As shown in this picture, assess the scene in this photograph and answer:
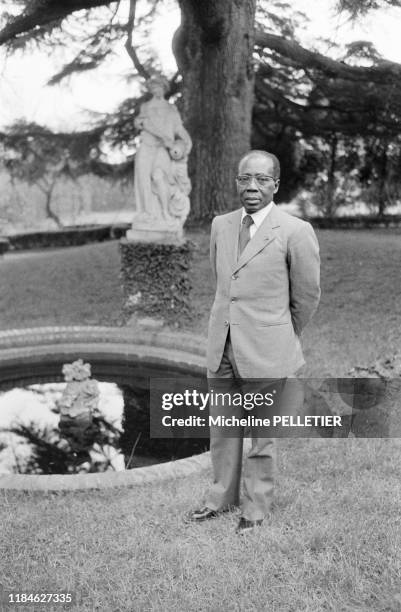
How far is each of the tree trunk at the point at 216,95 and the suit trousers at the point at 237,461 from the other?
7.30 meters

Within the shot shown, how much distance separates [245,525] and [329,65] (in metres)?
8.86

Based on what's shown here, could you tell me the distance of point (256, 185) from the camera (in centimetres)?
271

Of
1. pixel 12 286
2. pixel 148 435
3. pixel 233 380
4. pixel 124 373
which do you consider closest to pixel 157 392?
pixel 124 373

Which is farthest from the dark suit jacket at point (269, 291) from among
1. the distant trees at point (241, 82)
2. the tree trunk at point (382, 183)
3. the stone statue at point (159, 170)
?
the tree trunk at point (382, 183)

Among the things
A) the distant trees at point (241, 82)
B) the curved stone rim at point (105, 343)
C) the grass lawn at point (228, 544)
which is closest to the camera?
the grass lawn at point (228, 544)

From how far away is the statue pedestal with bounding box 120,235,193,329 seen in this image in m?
7.25

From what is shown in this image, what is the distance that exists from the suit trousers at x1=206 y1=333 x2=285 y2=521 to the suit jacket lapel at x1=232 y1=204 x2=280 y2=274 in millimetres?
366

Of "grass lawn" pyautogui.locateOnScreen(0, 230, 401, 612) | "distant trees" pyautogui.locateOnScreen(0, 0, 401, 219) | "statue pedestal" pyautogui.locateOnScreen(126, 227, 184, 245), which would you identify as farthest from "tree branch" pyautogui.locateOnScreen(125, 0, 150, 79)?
"grass lawn" pyautogui.locateOnScreen(0, 230, 401, 612)

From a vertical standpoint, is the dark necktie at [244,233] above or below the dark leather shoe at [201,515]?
above

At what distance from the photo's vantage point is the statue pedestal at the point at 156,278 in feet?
23.8

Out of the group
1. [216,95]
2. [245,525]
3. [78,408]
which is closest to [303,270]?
[245,525]

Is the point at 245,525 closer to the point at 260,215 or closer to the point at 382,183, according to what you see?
the point at 260,215

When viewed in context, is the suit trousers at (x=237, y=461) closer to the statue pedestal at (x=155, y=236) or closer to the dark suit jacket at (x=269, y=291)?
the dark suit jacket at (x=269, y=291)

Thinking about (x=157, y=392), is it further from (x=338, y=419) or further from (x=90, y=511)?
(x=90, y=511)
